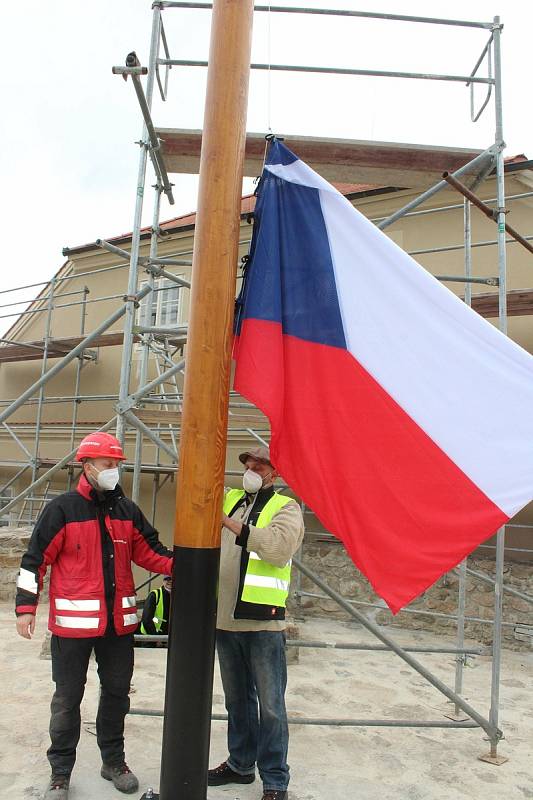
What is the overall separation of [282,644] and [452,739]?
1871 mm

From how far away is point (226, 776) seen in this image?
142 inches

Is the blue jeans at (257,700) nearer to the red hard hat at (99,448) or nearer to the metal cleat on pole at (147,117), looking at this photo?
the red hard hat at (99,448)

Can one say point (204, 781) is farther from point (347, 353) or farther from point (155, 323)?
point (155, 323)

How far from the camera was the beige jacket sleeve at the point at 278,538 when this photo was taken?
329cm

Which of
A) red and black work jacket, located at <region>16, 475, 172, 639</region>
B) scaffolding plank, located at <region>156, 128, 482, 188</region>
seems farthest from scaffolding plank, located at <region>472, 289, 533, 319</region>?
red and black work jacket, located at <region>16, 475, 172, 639</region>

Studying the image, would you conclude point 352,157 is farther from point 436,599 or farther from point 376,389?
point 436,599

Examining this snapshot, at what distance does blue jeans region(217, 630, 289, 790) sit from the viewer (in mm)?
3357

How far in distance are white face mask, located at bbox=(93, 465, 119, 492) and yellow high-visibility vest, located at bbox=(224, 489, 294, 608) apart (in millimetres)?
821

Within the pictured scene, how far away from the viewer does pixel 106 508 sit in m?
3.57

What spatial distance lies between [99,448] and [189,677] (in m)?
1.36

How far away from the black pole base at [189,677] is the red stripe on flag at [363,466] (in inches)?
29.3

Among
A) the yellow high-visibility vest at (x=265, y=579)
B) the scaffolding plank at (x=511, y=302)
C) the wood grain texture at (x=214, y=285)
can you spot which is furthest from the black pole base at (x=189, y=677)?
the scaffolding plank at (x=511, y=302)

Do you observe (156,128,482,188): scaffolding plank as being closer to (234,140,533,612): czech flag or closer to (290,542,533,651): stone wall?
(234,140,533,612): czech flag

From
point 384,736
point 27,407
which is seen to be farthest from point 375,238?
point 27,407
